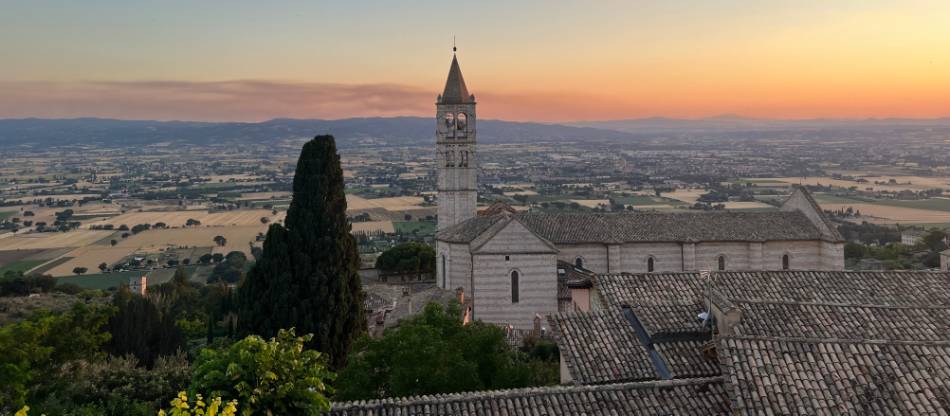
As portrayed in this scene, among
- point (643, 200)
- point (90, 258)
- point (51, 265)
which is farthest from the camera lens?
point (643, 200)

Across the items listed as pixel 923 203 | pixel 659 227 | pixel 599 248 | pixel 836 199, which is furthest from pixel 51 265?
pixel 923 203

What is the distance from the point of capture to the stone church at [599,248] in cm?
3244

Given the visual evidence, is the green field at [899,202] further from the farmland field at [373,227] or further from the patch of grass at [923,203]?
the farmland field at [373,227]

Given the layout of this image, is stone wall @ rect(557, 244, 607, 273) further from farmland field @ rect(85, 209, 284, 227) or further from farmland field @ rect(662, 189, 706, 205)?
farmland field @ rect(85, 209, 284, 227)

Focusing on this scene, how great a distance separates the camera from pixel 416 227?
85.4 metres

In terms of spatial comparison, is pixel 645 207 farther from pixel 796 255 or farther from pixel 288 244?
pixel 288 244

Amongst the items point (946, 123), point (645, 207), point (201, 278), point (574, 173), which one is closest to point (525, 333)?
point (201, 278)

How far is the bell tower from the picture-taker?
43.2 m

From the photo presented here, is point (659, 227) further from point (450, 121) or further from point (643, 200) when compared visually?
point (643, 200)

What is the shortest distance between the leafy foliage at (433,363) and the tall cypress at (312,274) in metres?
7.39

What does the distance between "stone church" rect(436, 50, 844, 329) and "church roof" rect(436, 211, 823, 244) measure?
0.05m

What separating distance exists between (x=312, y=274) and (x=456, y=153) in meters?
19.4

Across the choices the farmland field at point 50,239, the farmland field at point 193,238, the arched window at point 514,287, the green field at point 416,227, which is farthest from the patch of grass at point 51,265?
the arched window at point 514,287

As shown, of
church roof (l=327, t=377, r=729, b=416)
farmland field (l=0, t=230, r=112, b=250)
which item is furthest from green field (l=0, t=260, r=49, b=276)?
church roof (l=327, t=377, r=729, b=416)
